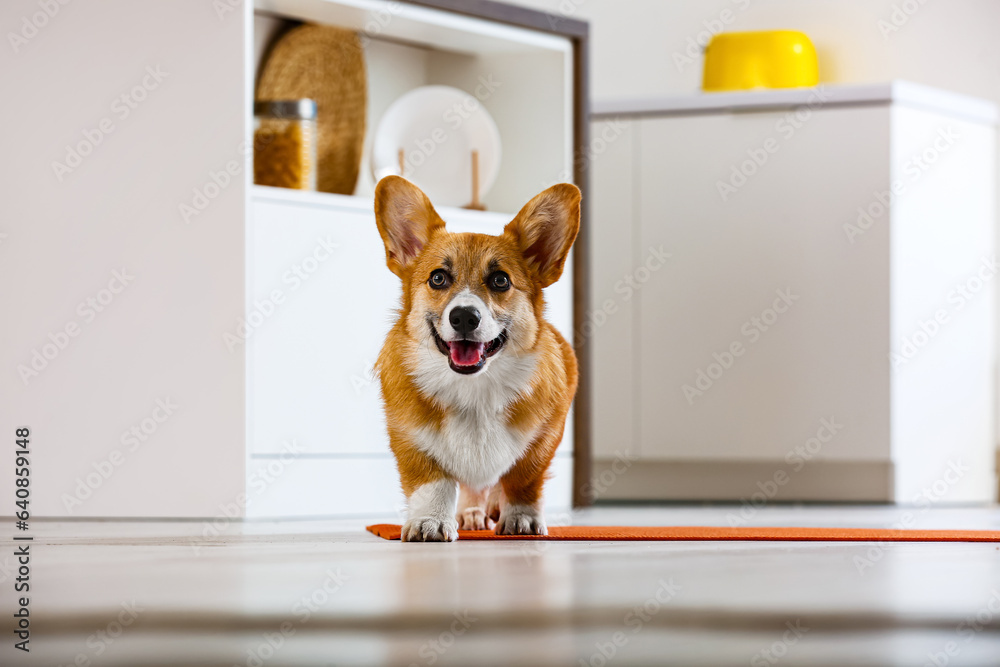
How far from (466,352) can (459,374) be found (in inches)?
1.9

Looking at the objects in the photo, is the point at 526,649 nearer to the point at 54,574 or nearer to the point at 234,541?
the point at 54,574

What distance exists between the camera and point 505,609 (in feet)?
3.23

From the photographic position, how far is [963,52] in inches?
121

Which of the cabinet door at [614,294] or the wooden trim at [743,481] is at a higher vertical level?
the cabinet door at [614,294]

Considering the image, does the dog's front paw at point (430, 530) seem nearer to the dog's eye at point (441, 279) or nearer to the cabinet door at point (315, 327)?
the dog's eye at point (441, 279)

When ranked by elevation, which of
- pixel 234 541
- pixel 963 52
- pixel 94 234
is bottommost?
pixel 234 541

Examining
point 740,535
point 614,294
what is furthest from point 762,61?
point 740,535

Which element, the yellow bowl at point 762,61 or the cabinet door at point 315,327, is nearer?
the cabinet door at point 315,327

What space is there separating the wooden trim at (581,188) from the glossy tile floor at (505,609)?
1.10m

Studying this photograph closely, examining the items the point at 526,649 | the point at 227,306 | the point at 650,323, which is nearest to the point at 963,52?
the point at 650,323

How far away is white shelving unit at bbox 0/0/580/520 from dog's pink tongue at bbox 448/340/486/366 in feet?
2.78

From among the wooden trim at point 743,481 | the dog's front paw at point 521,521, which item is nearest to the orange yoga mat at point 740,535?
the dog's front paw at point 521,521

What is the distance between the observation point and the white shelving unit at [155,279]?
6.57 feet

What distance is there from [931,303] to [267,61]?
66.6 inches
